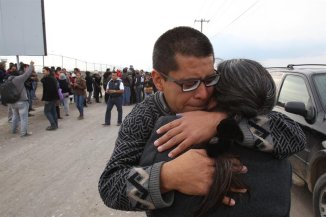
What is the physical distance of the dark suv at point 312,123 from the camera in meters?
3.82

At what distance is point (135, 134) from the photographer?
1244mm

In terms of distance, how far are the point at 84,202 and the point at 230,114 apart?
13.2ft

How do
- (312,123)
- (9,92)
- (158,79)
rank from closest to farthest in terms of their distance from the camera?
(158,79) → (312,123) → (9,92)

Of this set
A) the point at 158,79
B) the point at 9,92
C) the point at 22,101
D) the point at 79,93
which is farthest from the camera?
the point at 79,93

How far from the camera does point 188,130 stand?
1179mm

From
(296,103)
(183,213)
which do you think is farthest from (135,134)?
(296,103)

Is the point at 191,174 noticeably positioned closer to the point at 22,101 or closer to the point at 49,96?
the point at 22,101

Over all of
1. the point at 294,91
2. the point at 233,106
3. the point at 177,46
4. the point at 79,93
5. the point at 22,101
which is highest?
the point at 177,46

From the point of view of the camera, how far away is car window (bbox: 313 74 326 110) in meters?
4.46

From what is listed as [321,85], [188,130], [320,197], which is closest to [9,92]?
[321,85]

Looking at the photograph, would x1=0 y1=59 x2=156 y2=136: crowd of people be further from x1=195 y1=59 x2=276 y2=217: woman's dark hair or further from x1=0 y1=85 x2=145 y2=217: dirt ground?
x1=195 y1=59 x2=276 y2=217: woman's dark hair

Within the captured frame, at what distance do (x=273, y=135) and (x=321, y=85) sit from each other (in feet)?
12.7

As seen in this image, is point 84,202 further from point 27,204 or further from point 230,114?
point 230,114

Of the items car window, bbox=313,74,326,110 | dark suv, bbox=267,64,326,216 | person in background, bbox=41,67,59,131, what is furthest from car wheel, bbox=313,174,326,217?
person in background, bbox=41,67,59,131
